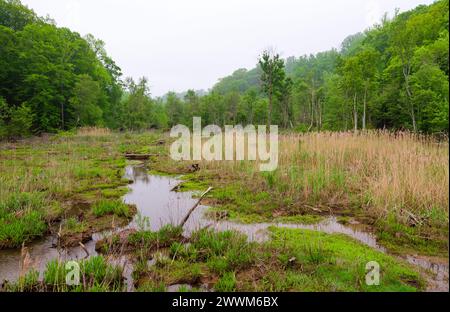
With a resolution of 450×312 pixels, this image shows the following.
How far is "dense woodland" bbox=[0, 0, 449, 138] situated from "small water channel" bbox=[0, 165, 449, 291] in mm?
6337

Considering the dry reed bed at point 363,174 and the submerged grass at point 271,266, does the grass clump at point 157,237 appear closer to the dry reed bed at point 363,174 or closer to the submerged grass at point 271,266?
the submerged grass at point 271,266

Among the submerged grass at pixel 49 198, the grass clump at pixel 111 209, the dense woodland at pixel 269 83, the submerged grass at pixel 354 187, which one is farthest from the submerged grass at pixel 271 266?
the dense woodland at pixel 269 83

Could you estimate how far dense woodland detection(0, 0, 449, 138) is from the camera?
1603 centimetres

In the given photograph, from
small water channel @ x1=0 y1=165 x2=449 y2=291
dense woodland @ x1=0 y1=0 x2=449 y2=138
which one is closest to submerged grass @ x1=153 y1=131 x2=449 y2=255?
small water channel @ x1=0 y1=165 x2=449 y2=291

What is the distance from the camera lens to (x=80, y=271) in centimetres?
282

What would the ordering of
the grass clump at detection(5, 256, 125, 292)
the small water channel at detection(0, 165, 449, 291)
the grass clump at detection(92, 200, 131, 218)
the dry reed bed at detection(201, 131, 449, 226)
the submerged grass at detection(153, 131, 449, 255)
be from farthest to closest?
the grass clump at detection(92, 200, 131, 218), the dry reed bed at detection(201, 131, 449, 226), the submerged grass at detection(153, 131, 449, 255), the small water channel at detection(0, 165, 449, 291), the grass clump at detection(5, 256, 125, 292)

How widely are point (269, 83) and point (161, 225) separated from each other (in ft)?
52.2

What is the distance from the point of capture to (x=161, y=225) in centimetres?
434

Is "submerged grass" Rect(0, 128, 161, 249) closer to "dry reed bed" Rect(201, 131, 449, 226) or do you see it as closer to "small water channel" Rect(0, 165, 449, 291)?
"small water channel" Rect(0, 165, 449, 291)

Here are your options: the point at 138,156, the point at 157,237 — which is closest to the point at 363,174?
the point at 157,237

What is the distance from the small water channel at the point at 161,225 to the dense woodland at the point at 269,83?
249 inches

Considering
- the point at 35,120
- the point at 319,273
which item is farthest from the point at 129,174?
Result: the point at 35,120

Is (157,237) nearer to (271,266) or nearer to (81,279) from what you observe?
(81,279)
